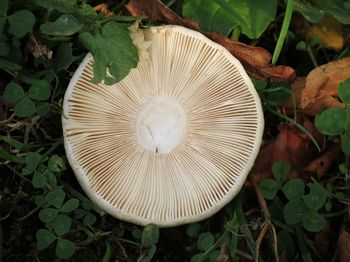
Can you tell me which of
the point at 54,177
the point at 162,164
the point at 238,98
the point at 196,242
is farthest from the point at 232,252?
the point at 54,177

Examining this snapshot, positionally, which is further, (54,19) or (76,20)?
(54,19)

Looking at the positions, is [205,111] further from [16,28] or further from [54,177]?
[16,28]

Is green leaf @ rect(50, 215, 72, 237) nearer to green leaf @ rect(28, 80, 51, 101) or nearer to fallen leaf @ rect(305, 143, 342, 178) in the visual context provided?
green leaf @ rect(28, 80, 51, 101)

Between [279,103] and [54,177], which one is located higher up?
[279,103]

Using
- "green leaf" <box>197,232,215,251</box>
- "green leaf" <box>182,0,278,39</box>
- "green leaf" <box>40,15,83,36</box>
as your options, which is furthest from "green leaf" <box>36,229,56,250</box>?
"green leaf" <box>182,0,278,39</box>

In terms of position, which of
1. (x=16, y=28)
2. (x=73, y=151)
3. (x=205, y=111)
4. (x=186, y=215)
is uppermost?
(x=16, y=28)

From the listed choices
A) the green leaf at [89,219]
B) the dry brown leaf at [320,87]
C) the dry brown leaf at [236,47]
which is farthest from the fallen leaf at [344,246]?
the green leaf at [89,219]
